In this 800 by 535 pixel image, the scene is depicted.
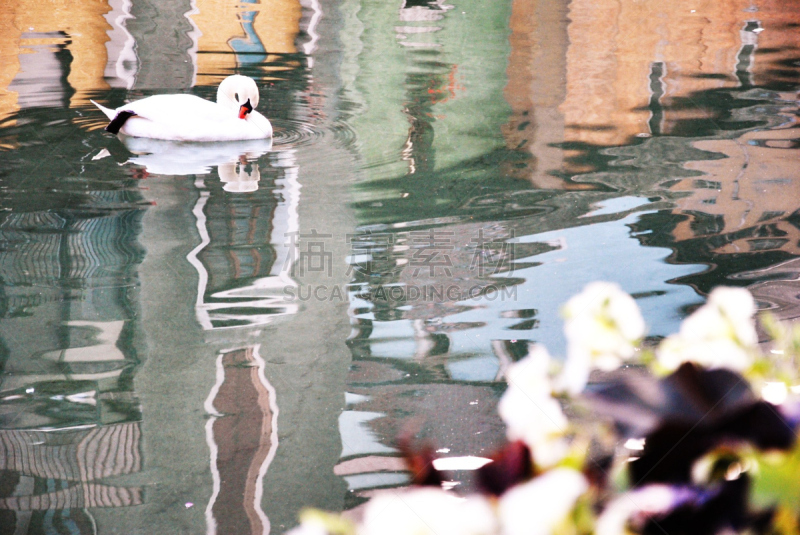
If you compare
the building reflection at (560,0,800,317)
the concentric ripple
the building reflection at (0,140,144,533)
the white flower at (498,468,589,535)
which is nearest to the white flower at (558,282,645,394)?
the white flower at (498,468,589,535)

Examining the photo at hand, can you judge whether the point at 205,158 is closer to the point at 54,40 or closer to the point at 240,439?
the point at 240,439

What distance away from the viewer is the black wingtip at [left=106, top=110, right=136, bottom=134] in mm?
5086

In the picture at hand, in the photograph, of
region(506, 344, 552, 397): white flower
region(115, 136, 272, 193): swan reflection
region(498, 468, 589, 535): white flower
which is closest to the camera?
region(498, 468, 589, 535): white flower

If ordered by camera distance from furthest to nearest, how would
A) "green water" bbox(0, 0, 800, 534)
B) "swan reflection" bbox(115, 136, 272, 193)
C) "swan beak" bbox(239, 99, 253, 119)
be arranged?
"swan beak" bbox(239, 99, 253, 119), "swan reflection" bbox(115, 136, 272, 193), "green water" bbox(0, 0, 800, 534)

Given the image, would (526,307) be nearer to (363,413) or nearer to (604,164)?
(363,413)

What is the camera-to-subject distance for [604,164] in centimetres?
467

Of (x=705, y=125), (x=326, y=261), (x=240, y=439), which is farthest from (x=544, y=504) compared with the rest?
(x=705, y=125)

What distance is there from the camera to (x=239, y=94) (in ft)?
17.5

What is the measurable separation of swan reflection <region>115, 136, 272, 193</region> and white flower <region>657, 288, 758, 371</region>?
3798 millimetres

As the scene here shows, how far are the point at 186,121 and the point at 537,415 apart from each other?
4822mm

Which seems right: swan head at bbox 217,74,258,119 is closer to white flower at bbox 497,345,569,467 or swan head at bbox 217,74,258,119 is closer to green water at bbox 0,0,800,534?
green water at bbox 0,0,800,534

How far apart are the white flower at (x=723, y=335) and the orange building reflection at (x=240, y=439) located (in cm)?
158

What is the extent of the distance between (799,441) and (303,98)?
6.01 m

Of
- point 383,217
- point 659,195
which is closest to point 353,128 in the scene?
point 383,217
